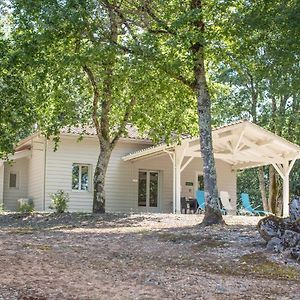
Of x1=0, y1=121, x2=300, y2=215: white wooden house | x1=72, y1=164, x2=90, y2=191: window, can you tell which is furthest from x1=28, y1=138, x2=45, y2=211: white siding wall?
x1=72, y1=164, x2=90, y2=191: window

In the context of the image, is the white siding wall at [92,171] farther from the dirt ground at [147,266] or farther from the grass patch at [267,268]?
the grass patch at [267,268]

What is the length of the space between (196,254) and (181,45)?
5346mm

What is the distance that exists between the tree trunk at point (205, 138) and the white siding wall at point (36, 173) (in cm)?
1149

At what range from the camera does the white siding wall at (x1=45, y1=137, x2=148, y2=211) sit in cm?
2236

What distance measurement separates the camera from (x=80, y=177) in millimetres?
23172

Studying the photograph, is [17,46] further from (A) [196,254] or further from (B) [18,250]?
(A) [196,254]

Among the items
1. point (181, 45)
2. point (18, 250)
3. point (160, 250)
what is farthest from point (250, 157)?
point (18, 250)

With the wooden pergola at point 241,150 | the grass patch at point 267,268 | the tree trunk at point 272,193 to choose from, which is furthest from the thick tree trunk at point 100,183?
the tree trunk at point 272,193

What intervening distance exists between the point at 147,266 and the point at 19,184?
60.7 feet

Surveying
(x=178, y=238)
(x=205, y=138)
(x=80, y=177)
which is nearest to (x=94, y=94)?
(x=205, y=138)

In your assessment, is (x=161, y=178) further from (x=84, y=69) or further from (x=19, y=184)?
(x=84, y=69)

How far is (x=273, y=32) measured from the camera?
35.9 feet

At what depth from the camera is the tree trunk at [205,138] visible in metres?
12.1

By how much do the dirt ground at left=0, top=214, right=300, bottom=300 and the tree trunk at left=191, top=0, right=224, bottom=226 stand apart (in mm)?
998
